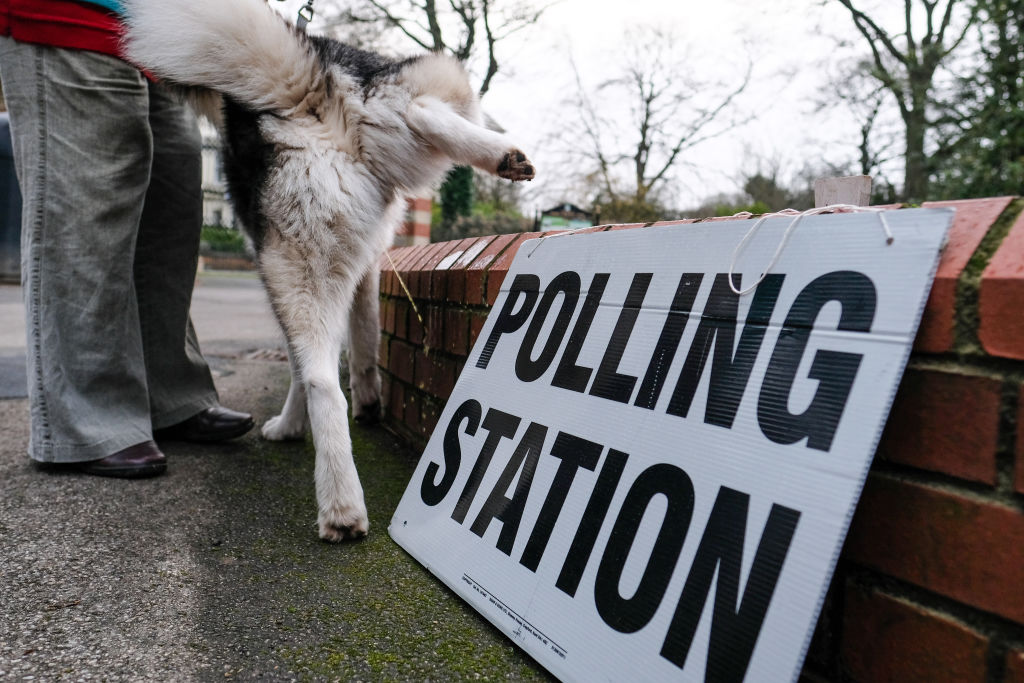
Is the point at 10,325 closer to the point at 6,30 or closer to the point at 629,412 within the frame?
the point at 6,30

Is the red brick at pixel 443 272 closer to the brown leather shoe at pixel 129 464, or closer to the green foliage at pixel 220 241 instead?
the brown leather shoe at pixel 129 464

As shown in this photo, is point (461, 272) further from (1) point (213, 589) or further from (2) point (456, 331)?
(1) point (213, 589)

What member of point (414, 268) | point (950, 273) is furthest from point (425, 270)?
point (950, 273)

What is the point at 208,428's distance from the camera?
212 cm

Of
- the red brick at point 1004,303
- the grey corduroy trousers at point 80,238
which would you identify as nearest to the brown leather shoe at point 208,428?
the grey corduroy trousers at point 80,238

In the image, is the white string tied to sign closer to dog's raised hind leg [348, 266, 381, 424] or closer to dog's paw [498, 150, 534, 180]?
dog's paw [498, 150, 534, 180]

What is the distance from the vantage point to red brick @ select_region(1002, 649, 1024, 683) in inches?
26.6

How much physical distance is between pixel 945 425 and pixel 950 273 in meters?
0.18

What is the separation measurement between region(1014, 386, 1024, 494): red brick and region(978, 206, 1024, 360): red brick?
45mm

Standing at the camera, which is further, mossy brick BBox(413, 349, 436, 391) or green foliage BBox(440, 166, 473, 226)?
green foliage BBox(440, 166, 473, 226)

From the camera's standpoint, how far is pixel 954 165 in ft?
29.8

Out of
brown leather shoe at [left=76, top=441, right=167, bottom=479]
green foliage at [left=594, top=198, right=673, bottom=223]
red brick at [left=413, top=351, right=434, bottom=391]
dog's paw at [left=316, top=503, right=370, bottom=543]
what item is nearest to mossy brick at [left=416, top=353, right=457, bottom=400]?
red brick at [left=413, top=351, right=434, bottom=391]

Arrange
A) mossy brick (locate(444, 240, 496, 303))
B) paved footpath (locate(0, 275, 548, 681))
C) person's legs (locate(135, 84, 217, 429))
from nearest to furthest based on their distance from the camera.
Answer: paved footpath (locate(0, 275, 548, 681)) → mossy brick (locate(444, 240, 496, 303)) → person's legs (locate(135, 84, 217, 429))

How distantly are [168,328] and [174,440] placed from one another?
14.3 inches
